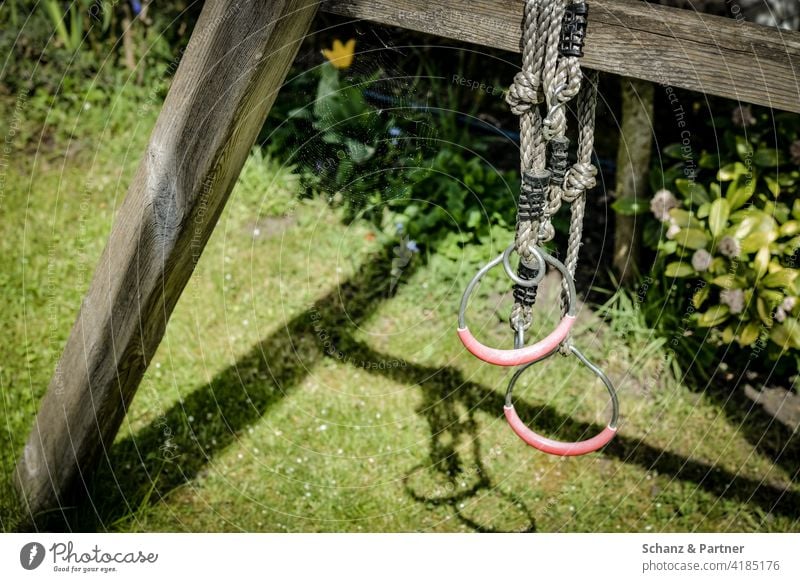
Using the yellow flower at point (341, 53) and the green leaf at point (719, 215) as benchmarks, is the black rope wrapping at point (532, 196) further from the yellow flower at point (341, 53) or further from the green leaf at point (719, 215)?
the yellow flower at point (341, 53)

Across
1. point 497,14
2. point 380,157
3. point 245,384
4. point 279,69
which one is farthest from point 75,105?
point 497,14

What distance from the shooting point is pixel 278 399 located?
2.91m

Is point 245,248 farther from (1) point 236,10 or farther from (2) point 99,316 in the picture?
(1) point 236,10

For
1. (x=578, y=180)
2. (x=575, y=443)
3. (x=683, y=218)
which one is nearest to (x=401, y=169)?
(x=683, y=218)

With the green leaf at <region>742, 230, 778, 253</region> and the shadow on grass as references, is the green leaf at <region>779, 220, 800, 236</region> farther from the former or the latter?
the shadow on grass

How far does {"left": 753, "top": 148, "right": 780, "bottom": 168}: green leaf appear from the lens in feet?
9.02

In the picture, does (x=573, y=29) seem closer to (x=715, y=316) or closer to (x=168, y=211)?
(x=168, y=211)

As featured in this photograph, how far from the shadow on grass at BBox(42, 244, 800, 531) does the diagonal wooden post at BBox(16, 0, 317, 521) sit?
1.05 feet

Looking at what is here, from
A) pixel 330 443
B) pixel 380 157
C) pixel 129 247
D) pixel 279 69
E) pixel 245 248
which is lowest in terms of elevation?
pixel 330 443

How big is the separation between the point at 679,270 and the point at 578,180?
1392mm

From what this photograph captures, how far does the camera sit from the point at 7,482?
7.95ft

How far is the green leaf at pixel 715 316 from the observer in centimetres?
276
